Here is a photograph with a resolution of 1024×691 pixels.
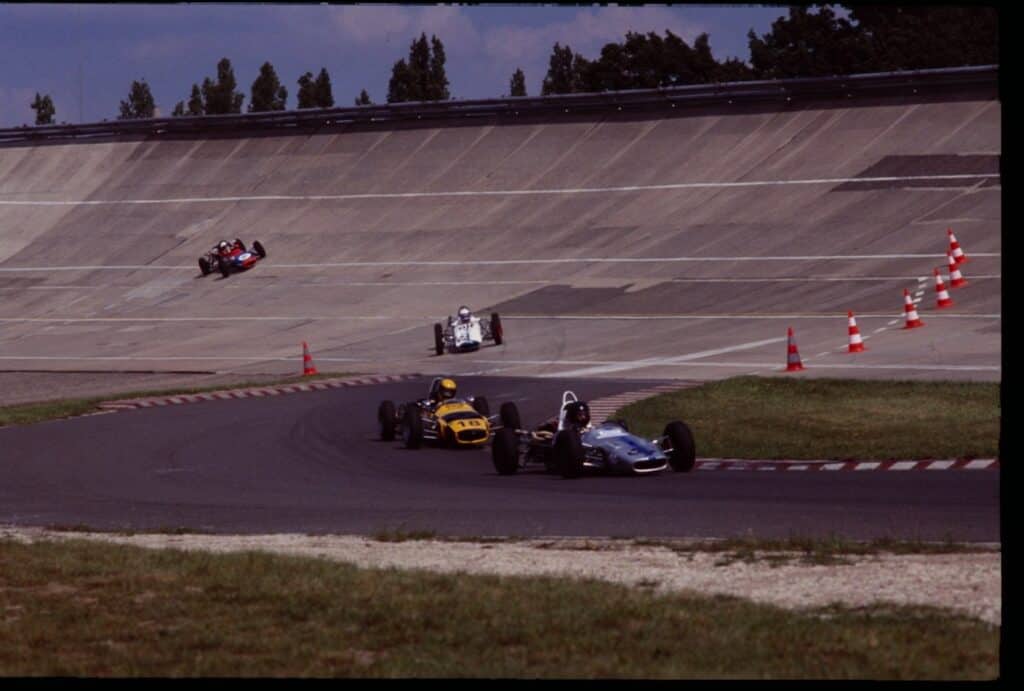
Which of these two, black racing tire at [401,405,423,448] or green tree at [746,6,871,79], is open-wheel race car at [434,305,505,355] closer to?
black racing tire at [401,405,423,448]

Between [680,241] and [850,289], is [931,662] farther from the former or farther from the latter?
[680,241]

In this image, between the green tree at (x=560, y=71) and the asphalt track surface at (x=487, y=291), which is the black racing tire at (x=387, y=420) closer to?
the asphalt track surface at (x=487, y=291)

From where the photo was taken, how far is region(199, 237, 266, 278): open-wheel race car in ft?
200

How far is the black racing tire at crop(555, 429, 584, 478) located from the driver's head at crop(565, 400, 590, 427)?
97 cm

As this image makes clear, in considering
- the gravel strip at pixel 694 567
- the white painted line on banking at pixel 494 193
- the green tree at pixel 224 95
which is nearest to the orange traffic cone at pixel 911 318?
the white painted line on banking at pixel 494 193

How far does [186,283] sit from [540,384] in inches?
1192

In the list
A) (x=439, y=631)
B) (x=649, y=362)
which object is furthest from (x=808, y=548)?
(x=649, y=362)

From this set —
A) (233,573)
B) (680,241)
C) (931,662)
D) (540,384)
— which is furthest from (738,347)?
(931,662)

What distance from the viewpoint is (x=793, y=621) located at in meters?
10.5

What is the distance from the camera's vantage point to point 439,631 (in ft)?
35.0

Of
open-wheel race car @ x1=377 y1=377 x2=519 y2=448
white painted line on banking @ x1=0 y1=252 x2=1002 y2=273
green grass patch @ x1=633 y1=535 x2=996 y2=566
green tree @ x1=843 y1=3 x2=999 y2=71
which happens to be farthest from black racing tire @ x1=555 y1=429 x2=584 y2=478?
green tree @ x1=843 y1=3 x2=999 y2=71

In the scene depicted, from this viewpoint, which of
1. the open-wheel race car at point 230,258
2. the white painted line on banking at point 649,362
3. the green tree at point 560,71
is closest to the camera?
the white painted line on banking at point 649,362

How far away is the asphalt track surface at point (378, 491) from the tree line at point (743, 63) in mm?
52465

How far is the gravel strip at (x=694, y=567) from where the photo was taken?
11281 millimetres
